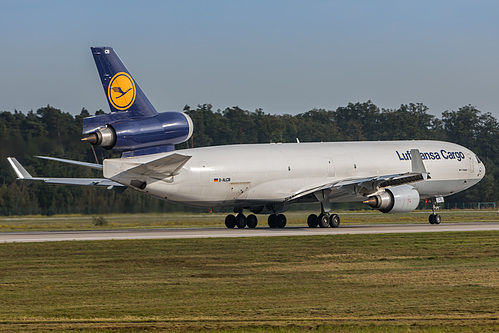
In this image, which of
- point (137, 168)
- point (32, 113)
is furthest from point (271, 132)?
point (137, 168)

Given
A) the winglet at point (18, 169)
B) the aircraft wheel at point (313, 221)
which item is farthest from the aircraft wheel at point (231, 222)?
the winglet at point (18, 169)

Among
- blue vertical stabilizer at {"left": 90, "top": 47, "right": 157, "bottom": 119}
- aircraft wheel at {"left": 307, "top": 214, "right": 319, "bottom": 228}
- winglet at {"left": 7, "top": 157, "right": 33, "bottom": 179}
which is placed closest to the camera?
blue vertical stabilizer at {"left": 90, "top": 47, "right": 157, "bottom": 119}

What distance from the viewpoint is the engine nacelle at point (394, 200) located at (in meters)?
43.2

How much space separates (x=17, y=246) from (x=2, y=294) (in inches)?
553

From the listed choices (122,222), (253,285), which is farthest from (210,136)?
(253,285)

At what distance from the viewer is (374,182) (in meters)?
43.2

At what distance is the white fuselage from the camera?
132ft

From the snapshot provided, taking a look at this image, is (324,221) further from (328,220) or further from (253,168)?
(253,168)

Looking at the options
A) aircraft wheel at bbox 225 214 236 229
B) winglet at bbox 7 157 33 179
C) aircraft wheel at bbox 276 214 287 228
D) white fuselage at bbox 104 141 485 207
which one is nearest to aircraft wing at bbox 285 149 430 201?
white fuselage at bbox 104 141 485 207

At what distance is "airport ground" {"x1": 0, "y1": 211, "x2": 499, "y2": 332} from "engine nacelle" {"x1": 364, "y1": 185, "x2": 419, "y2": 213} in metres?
9.33

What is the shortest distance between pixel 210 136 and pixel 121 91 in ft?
257

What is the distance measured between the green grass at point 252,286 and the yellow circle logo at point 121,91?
20.8 feet

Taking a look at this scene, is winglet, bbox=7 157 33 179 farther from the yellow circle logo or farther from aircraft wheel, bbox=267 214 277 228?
aircraft wheel, bbox=267 214 277 228

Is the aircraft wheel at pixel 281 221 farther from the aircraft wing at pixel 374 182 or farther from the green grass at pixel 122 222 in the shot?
the green grass at pixel 122 222
